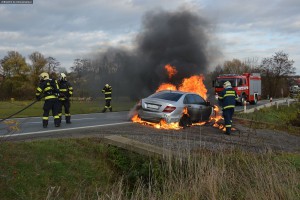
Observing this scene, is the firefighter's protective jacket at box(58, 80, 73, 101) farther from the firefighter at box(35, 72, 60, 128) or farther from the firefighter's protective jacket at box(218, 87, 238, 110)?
the firefighter's protective jacket at box(218, 87, 238, 110)

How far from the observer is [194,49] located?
26.7 m

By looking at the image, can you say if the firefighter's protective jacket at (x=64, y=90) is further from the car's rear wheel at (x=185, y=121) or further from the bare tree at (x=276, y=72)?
the bare tree at (x=276, y=72)

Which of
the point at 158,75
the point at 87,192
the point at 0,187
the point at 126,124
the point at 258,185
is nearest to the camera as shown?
the point at 258,185

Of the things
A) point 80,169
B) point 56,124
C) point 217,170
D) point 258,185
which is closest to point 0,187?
point 80,169

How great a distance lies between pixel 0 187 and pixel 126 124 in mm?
7130

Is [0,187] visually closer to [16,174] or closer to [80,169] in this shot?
[16,174]

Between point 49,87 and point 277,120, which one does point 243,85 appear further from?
point 49,87

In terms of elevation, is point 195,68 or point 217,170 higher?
point 195,68

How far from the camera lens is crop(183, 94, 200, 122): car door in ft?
41.8

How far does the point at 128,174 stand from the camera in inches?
319

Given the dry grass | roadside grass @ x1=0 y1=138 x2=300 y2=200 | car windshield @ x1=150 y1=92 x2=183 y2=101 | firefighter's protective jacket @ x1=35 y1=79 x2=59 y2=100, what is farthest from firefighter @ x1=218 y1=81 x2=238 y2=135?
firefighter's protective jacket @ x1=35 y1=79 x2=59 y2=100

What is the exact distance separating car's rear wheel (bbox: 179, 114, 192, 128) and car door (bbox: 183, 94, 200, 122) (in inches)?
5.7

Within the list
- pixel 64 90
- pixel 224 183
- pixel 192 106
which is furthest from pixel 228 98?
pixel 224 183

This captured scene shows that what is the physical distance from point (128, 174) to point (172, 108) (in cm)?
437
